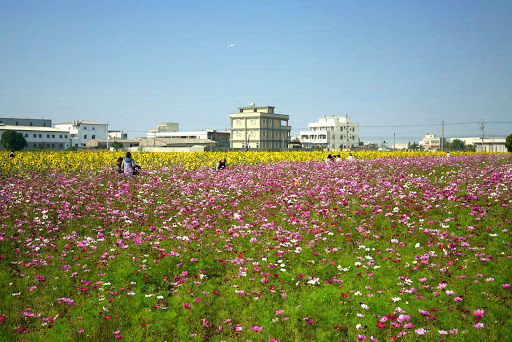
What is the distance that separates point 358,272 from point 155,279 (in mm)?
3587

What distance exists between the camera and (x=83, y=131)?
137m

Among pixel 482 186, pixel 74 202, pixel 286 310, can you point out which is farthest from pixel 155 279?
pixel 482 186

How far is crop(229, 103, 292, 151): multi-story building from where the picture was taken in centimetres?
9712

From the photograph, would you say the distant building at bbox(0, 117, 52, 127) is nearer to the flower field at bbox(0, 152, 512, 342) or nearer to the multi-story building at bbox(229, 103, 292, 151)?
the multi-story building at bbox(229, 103, 292, 151)

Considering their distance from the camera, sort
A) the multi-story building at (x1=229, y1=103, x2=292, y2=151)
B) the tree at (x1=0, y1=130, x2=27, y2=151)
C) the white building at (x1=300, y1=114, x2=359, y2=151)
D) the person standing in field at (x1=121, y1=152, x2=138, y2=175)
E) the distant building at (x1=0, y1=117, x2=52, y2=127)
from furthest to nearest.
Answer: the white building at (x1=300, y1=114, x2=359, y2=151)
the distant building at (x1=0, y1=117, x2=52, y2=127)
the multi-story building at (x1=229, y1=103, x2=292, y2=151)
the tree at (x1=0, y1=130, x2=27, y2=151)
the person standing in field at (x1=121, y1=152, x2=138, y2=175)

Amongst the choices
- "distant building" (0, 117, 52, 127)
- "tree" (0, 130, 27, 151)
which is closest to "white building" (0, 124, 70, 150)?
"tree" (0, 130, 27, 151)

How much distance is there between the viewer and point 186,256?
756cm

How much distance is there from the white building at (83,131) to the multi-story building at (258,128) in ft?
213

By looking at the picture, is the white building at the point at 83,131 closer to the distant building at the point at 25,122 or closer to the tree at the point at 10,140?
the distant building at the point at 25,122

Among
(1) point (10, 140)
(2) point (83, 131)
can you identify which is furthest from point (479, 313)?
(2) point (83, 131)

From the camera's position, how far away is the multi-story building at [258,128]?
97.1 meters

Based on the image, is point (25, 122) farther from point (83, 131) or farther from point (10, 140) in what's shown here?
point (10, 140)

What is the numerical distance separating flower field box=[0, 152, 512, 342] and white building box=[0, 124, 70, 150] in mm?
104927

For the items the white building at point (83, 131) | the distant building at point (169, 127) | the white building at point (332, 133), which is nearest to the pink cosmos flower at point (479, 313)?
the white building at point (332, 133)
